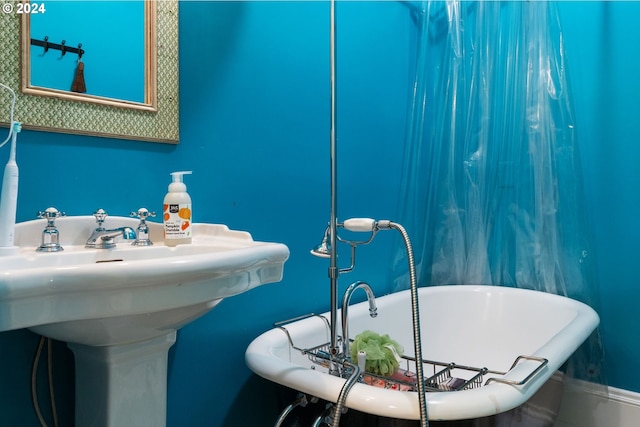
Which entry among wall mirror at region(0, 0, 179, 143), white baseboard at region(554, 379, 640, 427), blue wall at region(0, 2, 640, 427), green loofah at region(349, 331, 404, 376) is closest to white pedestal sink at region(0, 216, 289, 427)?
blue wall at region(0, 2, 640, 427)

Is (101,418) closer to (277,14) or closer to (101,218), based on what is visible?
(101,218)

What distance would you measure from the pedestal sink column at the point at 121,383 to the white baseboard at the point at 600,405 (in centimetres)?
155

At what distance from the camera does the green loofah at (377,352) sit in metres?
1.24

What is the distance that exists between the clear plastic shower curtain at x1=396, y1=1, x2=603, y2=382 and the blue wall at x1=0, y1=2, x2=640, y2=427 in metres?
0.10

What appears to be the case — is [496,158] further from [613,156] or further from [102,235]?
[102,235]

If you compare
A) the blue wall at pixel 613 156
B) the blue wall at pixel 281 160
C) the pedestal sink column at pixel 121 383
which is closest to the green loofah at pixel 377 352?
the blue wall at pixel 281 160

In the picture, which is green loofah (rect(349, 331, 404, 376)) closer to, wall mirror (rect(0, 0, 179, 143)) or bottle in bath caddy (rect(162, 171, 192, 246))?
bottle in bath caddy (rect(162, 171, 192, 246))

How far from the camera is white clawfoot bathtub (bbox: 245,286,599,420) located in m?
0.88

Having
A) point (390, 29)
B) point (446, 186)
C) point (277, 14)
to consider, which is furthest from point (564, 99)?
point (277, 14)

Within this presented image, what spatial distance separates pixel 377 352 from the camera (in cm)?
124

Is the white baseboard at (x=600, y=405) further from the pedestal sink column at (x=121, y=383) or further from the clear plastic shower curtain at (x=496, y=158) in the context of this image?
the pedestal sink column at (x=121, y=383)

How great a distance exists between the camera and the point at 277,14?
1.53 m

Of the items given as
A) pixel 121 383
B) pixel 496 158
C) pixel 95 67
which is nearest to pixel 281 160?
pixel 95 67

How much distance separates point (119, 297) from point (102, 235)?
16.9 inches
